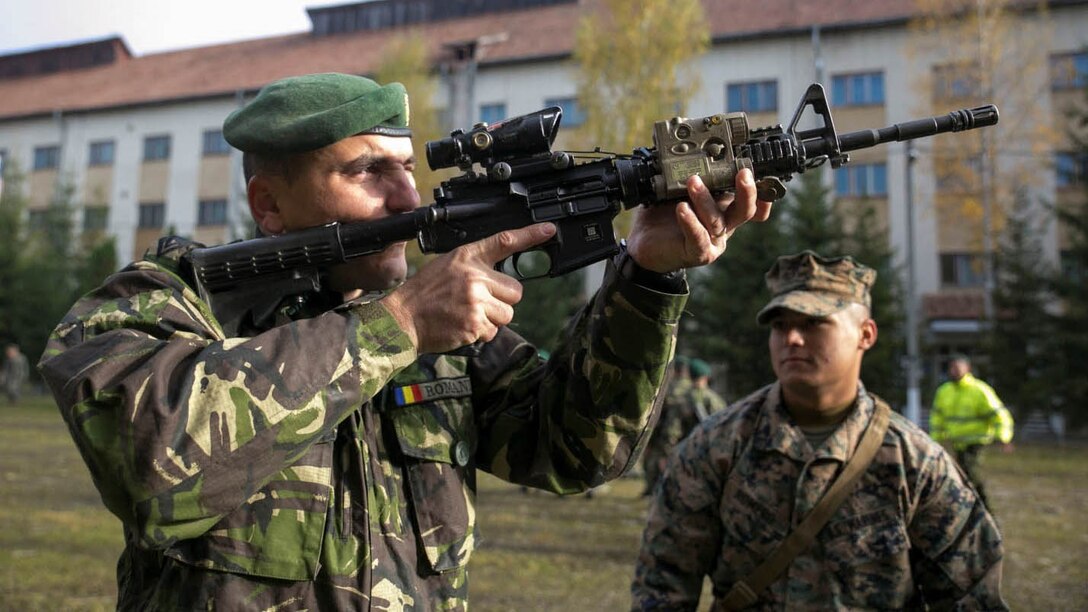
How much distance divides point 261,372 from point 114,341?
0.97 feet

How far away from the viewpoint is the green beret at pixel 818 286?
324cm

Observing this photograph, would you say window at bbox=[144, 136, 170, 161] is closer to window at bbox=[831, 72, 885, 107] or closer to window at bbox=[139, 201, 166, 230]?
window at bbox=[139, 201, 166, 230]

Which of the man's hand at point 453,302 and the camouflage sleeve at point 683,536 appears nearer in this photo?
the man's hand at point 453,302

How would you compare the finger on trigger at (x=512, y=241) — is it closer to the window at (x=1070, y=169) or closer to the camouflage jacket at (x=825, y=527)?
the camouflage jacket at (x=825, y=527)

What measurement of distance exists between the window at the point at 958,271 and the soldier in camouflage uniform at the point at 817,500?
27.4 m

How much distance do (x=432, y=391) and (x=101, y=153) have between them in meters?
42.3

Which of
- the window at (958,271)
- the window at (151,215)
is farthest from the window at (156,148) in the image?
the window at (958,271)

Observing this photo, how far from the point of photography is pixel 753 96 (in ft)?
96.9

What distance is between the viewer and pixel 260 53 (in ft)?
132

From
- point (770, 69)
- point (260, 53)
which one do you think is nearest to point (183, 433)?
point (770, 69)

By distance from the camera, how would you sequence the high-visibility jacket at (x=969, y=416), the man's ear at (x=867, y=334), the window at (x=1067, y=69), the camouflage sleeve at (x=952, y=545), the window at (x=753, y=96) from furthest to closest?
1. the window at (x=753, y=96)
2. the window at (x=1067, y=69)
3. the high-visibility jacket at (x=969, y=416)
4. the man's ear at (x=867, y=334)
5. the camouflage sleeve at (x=952, y=545)

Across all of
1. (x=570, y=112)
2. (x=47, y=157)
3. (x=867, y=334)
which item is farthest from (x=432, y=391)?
(x=47, y=157)

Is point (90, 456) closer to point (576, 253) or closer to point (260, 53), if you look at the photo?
point (576, 253)

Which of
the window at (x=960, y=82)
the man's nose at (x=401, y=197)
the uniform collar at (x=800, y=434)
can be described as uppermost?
the window at (x=960, y=82)
